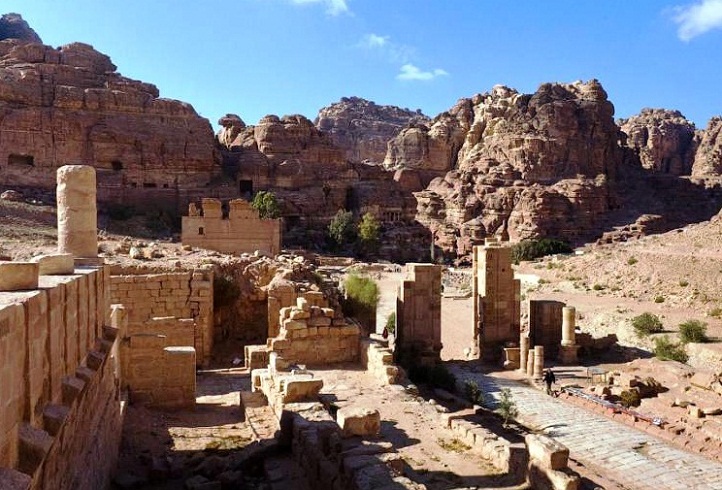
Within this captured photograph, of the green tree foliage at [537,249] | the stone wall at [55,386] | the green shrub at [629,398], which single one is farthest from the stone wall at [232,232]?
the green tree foliage at [537,249]

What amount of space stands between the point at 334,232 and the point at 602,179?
3405cm

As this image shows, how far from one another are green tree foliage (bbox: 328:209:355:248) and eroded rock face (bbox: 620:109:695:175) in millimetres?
57317

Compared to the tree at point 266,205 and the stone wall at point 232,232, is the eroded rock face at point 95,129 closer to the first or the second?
the tree at point 266,205

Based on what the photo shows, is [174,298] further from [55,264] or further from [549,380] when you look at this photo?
[549,380]

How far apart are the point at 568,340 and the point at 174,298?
1326 cm

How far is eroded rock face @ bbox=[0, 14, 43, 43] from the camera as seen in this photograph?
240 ft

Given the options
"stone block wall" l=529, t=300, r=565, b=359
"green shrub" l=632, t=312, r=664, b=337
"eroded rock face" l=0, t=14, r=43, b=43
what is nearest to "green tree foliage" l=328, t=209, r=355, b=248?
"green shrub" l=632, t=312, r=664, b=337

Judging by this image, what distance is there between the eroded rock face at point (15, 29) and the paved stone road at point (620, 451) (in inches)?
3210

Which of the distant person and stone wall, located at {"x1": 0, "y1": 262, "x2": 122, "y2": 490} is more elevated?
stone wall, located at {"x1": 0, "y1": 262, "x2": 122, "y2": 490}

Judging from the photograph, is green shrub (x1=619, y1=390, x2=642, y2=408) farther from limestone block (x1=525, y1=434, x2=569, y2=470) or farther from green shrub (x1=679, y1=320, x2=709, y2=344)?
green shrub (x1=679, y1=320, x2=709, y2=344)

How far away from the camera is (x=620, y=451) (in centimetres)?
1158

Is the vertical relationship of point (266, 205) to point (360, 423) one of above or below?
above

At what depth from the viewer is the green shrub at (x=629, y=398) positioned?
1469 centimetres

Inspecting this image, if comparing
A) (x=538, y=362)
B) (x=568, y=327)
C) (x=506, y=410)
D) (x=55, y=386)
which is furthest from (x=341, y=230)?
(x=55, y=386)
